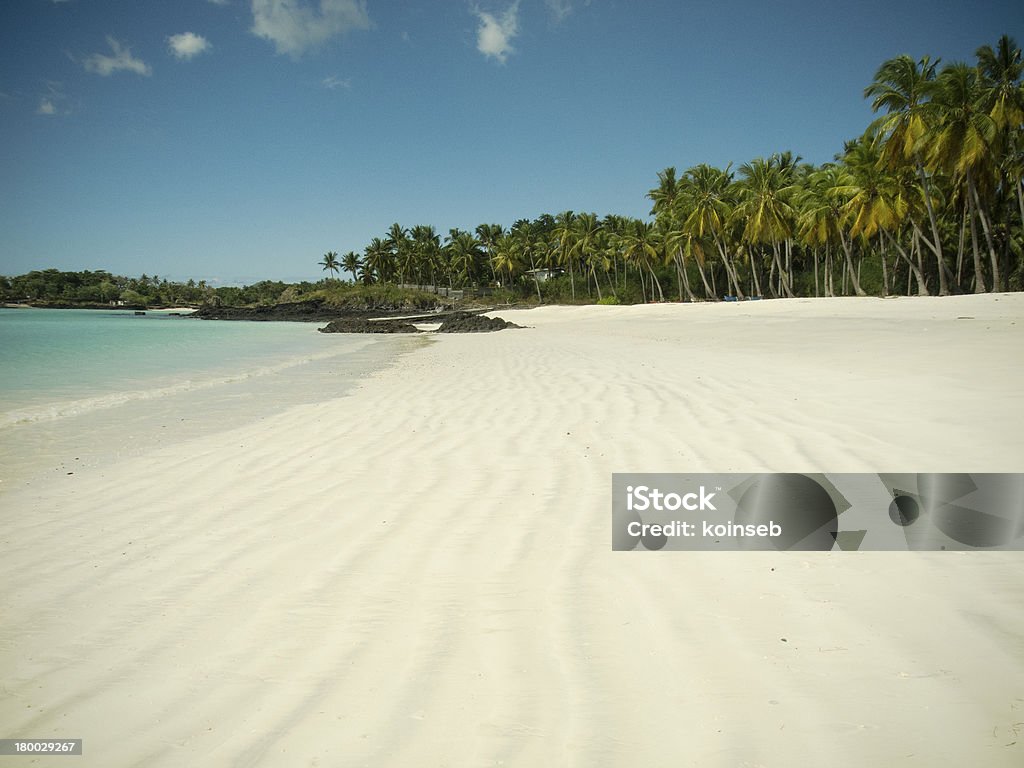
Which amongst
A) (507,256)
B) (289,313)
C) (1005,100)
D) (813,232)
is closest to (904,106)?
(1005,100)

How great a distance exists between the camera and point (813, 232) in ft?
117

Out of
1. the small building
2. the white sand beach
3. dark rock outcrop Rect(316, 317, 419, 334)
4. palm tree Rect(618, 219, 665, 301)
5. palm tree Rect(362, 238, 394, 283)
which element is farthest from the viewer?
palm tree Rect(362, 238, 394, 283)

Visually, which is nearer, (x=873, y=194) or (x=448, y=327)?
(x=448, y=327)

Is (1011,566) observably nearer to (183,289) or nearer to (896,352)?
(896,352)

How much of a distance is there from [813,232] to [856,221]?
6062 mm

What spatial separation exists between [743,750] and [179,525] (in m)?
3.55

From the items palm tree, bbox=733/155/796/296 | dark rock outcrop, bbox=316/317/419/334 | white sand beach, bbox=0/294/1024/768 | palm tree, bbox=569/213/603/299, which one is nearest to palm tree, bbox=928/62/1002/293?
palm tree, bbox=733/155/796/296

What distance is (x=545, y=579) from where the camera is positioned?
2.64 meters

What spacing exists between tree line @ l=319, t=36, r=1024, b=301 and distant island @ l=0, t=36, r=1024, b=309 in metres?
0.11

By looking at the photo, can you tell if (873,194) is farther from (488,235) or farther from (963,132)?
(488,235)

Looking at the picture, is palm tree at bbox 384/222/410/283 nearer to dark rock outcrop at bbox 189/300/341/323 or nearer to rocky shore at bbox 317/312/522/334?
dark rock outcrop at bbox 189/300/341/323

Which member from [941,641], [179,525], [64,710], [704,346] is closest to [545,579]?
[941,641]

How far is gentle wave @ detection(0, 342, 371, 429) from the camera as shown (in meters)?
8.06

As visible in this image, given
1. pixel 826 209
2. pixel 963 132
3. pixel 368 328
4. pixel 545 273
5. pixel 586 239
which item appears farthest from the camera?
pixel 545 273
